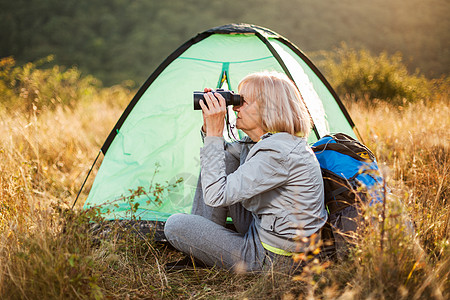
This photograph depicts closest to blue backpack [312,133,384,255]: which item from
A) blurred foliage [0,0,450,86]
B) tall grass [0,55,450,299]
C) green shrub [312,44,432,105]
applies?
tall grass [0,55,450,299]

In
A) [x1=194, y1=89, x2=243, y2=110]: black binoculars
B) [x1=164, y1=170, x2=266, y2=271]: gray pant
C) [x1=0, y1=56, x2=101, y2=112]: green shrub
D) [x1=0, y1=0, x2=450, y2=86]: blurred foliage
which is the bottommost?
[x1=164, y1=170, x2=266, y2=271]: gray pant

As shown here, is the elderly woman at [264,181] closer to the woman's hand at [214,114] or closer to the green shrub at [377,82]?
the woman's hand at [214,114]

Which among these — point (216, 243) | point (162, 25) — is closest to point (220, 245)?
point (216, 243)

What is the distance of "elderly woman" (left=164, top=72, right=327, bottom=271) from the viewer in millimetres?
1642

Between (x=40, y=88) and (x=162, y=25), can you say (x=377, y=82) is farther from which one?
(x=162, y=25)

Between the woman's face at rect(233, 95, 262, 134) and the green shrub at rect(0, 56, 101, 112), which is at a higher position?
the woman's face at rect(233, 95, 262, 134)

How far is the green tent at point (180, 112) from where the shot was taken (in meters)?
2.75

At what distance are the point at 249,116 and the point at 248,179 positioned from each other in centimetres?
33

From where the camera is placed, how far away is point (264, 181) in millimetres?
1622

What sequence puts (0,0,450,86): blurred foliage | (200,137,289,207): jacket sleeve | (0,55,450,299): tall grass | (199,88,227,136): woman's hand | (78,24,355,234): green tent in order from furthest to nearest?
(0,0,450,86): blurred foliage < (78,24,355,234): green tent < (199,88,227,136): woman's hand < (200,137,289,207): jacket sleeve < (0,55,450,299): tall grass

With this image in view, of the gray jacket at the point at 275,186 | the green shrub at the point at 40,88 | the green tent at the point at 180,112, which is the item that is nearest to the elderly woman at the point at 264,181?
the gray jacket at the point at 275,186

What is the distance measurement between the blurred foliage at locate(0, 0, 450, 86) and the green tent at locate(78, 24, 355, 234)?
39.1 feet

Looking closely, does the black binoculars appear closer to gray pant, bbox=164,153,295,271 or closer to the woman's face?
the woman's face

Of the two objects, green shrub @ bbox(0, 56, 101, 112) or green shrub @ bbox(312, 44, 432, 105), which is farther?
green shrub @ bbox(312, 44, 432, 105)
